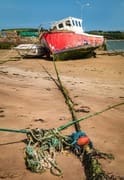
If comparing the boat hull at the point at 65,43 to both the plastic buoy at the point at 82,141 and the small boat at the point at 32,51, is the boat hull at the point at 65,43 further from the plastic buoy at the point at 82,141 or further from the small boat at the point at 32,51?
the plastic buoy at the point at 82,141

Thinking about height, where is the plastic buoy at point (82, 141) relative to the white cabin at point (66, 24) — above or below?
below

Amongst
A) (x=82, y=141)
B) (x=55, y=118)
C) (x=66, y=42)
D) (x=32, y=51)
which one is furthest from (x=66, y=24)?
(x=82, y=141)

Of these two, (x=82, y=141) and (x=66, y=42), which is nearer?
(x=82, y=141)

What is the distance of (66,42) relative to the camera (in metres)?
19.6

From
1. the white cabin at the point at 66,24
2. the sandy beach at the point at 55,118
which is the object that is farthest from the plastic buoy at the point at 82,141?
the white cabin at the point at 66,24

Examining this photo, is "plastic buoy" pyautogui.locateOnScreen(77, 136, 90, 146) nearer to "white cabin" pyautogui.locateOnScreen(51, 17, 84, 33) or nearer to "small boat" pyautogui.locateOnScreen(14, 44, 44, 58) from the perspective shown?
"white cabin" pyautogui.locateOnScreen(51, 17, 84, 33)

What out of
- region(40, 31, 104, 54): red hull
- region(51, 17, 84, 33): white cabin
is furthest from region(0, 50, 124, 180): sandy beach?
region(51, 17, 84, 33): white cabin

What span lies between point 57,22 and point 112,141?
690 inches

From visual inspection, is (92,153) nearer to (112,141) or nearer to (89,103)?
(112,141)

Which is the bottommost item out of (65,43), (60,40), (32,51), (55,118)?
(55,118)

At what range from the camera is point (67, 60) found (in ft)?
68.4

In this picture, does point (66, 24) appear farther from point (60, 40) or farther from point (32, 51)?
point (32, 51)

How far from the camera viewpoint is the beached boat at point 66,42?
1961 cm

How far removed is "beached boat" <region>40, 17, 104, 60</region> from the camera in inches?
772
